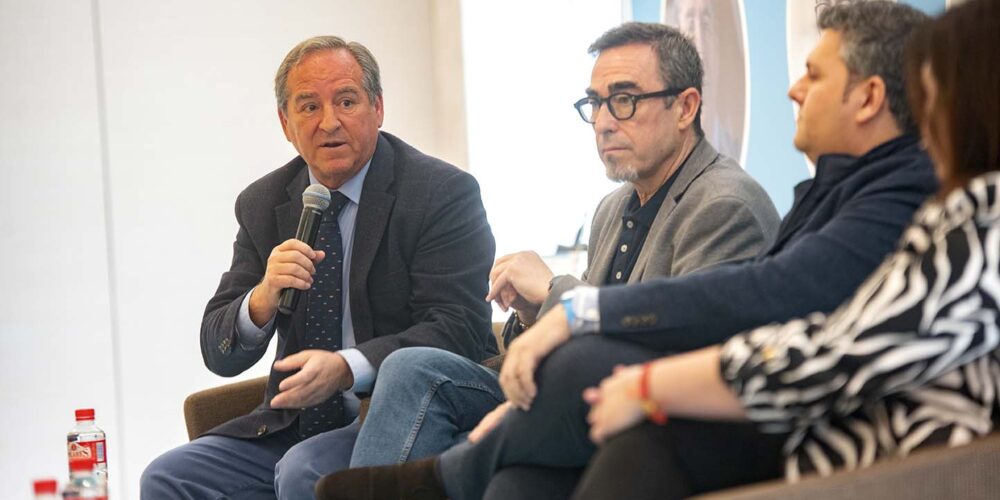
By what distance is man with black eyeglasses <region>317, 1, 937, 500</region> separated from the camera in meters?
1.54

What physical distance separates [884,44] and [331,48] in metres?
1.59

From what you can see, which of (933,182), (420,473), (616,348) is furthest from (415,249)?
(933,182)

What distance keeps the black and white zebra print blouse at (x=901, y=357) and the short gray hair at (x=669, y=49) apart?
1.23 meters

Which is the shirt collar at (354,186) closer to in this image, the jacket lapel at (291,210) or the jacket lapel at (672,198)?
the jacket lapel at (291,210)

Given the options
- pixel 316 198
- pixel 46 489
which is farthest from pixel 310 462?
pixel 46 489

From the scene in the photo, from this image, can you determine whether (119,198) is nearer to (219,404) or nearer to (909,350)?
(219,404)

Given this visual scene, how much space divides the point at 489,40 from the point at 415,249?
2.81 m

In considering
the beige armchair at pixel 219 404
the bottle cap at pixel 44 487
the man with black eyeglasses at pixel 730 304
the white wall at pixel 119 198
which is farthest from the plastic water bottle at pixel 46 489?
the white wall at pixel 119 198

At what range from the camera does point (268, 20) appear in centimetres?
525

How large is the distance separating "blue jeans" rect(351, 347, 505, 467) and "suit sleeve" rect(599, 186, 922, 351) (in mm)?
660

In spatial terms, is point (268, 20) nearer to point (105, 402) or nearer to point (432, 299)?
point (105, 402)

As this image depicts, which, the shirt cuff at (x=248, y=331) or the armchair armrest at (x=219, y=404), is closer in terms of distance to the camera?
the shirt cuff at (x=248, y=331)

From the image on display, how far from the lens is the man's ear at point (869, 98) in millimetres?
1710

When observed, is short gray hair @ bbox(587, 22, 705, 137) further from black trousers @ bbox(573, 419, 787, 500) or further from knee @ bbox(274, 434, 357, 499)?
black trousers @ bbox(573, 419, 787, 500)
